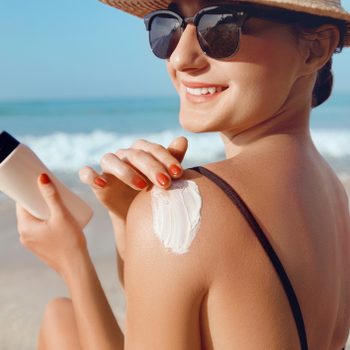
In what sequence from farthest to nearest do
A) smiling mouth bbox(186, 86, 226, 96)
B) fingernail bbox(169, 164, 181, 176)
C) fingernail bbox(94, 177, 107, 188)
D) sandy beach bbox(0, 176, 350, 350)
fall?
sandy beach bbox(0, 176, 350, 350), fingernail bbox(94, 177, 107, 188), smiling mouth bbox(186, 86, 226, 96), fingernail bbox(169, 164, 181, 176)

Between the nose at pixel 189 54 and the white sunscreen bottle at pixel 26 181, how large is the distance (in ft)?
1.52

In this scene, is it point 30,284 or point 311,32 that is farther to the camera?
point 30,284

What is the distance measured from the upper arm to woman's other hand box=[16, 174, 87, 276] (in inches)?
14.8

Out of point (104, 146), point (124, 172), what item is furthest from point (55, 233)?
point (104, 146)

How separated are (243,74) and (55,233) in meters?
0.71

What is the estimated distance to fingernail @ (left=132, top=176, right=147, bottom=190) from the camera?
163 centimetres

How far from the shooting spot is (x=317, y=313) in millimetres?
1664

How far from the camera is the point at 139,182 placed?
64.3 inches

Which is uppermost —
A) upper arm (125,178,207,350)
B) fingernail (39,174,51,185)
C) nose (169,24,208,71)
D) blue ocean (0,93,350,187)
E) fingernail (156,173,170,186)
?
nose (169,24,208,71)

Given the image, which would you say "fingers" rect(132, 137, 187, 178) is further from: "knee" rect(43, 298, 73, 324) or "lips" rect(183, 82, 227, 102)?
"knee" rect(43, 298, 73, 324)

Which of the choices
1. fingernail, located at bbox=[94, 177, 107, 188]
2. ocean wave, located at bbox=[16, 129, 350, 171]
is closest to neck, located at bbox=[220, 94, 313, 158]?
fingernail, located at bbox=[94, 177, 107, 188]

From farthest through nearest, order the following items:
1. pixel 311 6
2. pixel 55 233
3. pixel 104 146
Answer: pixel 104 146 → pixel 55 233 → pixel 311 6

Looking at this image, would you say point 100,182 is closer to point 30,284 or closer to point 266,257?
point 266,257

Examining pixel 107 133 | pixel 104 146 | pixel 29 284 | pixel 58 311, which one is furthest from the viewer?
pixel 107 133
